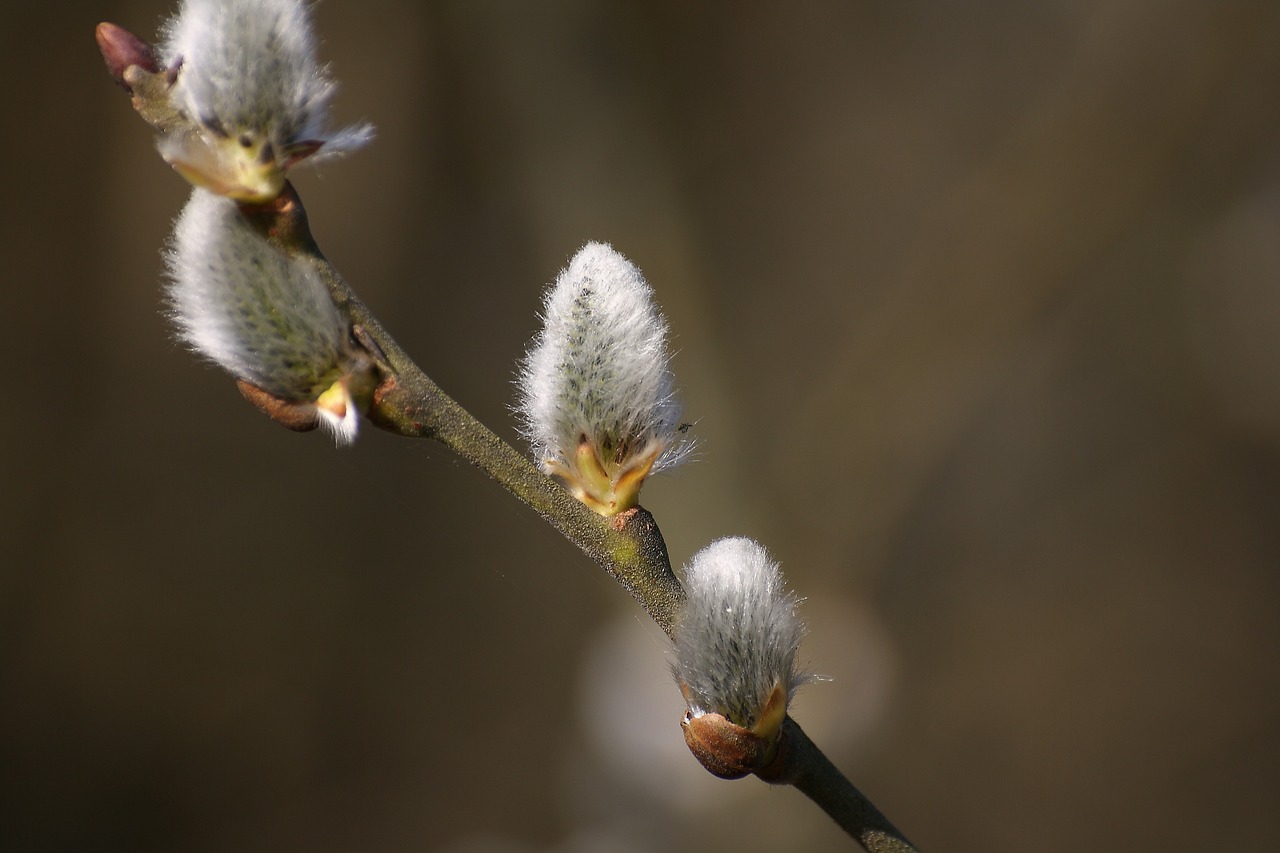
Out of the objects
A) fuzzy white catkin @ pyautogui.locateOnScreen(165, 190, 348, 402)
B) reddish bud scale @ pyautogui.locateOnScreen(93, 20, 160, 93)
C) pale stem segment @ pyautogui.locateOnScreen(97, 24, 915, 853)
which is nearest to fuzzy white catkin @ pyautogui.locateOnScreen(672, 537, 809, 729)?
pale stem segment @ pyautogui.locateOnScreen(97, 24, 915, 853)

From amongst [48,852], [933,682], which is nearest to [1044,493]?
[933,682]

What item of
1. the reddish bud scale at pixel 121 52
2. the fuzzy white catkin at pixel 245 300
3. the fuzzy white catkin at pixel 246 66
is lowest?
the fuzzy white catkin at pixel 245 300

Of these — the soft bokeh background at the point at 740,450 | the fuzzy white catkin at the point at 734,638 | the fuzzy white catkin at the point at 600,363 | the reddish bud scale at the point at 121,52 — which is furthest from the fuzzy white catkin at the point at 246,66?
the soft bokeh background at the point at 740,450

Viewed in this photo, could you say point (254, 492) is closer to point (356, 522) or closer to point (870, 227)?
point (356, 522)

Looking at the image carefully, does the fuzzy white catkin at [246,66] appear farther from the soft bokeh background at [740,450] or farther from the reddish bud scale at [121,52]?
the soft bokeh background at [740,450]

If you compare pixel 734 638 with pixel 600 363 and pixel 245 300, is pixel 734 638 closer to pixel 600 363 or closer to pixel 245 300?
pixel 600 363

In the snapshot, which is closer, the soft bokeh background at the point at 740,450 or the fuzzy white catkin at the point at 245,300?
the fuzzy white catkin at the point at 245,300
